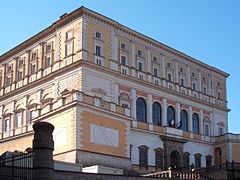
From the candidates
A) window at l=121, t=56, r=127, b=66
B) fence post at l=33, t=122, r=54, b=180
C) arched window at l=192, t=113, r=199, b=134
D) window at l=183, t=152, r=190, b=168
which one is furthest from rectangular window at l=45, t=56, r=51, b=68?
fence post at l=33, t=122, r=54, b=180

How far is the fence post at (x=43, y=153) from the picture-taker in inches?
615

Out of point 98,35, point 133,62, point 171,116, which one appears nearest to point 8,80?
point 98,35

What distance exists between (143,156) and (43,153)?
110ft

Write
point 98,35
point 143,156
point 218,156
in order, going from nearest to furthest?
point 98,35, point 143,156, point 218,156

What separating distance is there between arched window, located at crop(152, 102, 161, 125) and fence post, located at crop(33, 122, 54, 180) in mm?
36379

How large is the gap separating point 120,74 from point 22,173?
1215 inches

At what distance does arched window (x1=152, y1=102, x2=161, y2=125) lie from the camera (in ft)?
171

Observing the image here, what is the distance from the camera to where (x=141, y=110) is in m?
50.9

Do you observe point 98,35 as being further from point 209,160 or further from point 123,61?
point 209,160

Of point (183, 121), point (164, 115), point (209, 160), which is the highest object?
point (164, 115)

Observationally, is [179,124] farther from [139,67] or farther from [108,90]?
[108,90]

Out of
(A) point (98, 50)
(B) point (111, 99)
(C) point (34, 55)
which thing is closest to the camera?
(B) point (111, 99)

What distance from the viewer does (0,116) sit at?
184 ft

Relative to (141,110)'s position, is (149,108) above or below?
above
